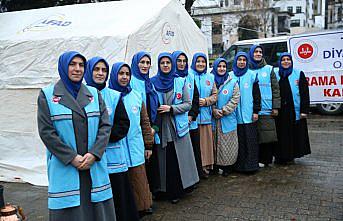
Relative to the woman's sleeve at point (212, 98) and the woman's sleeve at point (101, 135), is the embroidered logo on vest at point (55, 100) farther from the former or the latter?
the woman's sleeve at point (212, 98)

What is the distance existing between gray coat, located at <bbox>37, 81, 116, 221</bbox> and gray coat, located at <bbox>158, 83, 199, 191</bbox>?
1.37 m

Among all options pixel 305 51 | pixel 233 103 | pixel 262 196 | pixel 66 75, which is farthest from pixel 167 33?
pixel 66 75

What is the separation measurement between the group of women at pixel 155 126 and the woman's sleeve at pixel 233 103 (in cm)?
1

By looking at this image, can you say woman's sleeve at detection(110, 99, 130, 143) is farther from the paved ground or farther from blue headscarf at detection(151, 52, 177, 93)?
the paved ground

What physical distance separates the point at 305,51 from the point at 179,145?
13.1 ft

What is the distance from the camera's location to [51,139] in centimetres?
264

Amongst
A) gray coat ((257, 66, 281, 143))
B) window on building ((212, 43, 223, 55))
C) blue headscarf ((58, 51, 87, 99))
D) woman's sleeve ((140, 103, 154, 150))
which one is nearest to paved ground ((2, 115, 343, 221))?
gray coat ((257, 66, 281, 143))

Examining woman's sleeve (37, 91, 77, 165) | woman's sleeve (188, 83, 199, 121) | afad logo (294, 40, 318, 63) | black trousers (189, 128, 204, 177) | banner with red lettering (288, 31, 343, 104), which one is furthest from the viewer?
afad logo (294, 40, 318, 63)

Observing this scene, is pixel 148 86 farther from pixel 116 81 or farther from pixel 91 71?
pixel 91 71

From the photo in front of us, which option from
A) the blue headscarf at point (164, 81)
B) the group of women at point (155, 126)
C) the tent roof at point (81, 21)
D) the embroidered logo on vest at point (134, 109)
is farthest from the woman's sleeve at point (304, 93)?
the embroidered logo on vest at point (134, 109)

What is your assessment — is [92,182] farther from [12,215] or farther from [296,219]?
[296,219]

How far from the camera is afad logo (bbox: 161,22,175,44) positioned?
5863mm

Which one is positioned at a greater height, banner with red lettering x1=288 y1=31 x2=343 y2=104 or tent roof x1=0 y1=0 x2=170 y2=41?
tent roof x1=0 y1=0 x2=170 y2=41

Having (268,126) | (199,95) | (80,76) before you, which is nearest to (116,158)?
(80,76)
